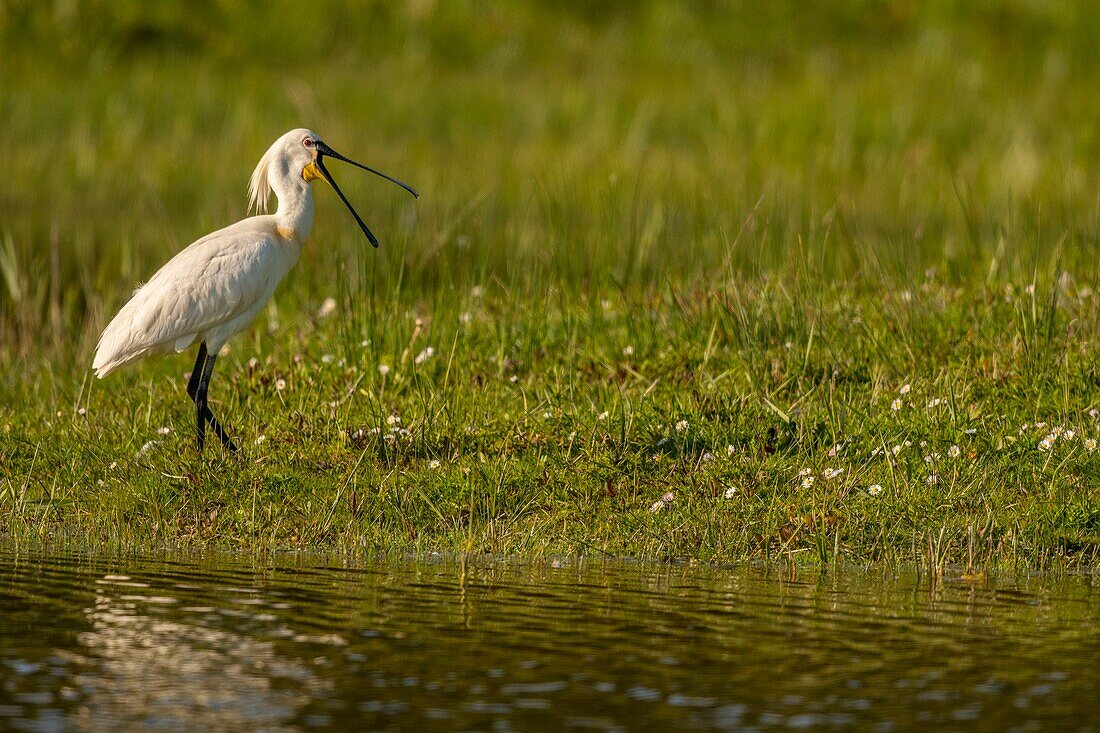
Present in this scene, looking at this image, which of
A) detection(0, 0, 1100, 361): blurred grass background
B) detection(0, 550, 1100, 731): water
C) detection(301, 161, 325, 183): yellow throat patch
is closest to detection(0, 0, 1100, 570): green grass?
detection(0, 0, 1100, 361): blurred grass background

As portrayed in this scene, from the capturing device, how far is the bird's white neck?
8445 mm

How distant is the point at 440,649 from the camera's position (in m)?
4.60

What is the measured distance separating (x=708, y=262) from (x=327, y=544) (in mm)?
4669

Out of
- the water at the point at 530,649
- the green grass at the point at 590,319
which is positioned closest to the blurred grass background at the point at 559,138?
the green grass at the point at 590,319

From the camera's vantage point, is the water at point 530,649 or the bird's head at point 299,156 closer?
the water at point 530,649

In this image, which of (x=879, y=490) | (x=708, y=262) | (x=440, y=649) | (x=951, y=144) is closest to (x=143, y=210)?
(x=708, y=262)

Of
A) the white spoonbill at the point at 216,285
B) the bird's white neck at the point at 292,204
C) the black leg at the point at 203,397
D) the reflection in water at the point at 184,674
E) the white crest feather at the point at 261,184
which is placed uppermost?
the white crest feather at the point at 261,184

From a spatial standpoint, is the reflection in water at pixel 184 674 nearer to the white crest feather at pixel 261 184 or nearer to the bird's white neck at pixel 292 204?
the bird's white neck at pixel 292 204

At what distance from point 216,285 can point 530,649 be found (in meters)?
3.90

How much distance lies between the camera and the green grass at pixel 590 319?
6473 mm

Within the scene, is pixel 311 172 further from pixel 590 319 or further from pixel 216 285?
pixel 590 319

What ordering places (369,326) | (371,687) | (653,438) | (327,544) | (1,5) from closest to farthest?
(371,687)
(327,544)
(653,438)
(369,326)
(1,5)

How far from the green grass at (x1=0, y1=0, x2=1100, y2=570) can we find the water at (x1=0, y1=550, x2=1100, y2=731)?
1.89 feet

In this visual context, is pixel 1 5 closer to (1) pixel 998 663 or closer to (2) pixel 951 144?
(2) pixel 951 144
